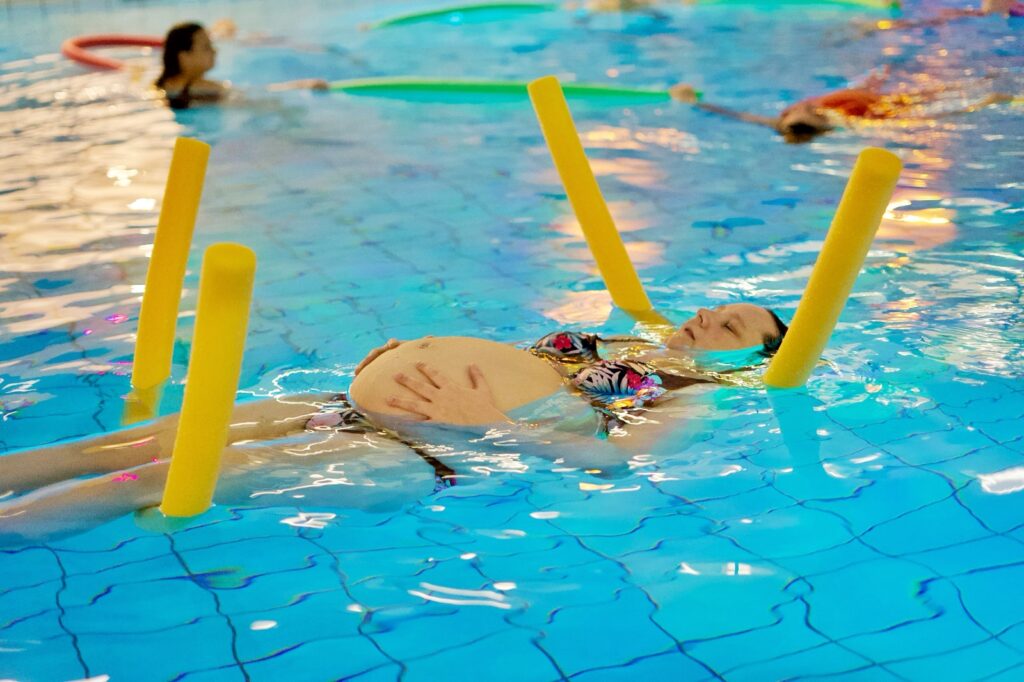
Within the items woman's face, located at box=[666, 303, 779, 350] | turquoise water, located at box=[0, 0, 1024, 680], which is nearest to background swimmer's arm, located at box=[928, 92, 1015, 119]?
turquoise water, located at box=[0, 0, 1024, 680]

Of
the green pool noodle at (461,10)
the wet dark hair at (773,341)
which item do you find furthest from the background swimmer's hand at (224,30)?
the wet dark hair at (773,341)

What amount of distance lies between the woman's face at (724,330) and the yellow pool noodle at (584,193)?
85cm

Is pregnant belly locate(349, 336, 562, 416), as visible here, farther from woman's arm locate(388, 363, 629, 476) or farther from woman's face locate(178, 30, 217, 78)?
woman's face locate(178, 30, 217, 78)

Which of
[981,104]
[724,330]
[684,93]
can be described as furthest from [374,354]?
[981,104]

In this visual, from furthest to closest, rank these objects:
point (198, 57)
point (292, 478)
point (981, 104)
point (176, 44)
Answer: point (198, 57) → point (176, 44) → point (981, 104) → point (292, 478)

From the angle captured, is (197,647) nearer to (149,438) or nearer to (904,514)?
(149,438)

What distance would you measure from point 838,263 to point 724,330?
22.1 inches

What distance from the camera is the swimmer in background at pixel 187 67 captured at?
9172 millimetres

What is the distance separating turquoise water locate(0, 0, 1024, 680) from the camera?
265cm

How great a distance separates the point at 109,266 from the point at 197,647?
346 cm

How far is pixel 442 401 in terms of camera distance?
3211 mm

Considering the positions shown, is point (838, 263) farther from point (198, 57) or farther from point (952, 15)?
point (952, 15)

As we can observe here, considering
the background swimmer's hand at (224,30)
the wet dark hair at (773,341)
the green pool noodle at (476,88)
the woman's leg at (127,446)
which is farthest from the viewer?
the background swimmer's hand at (224,30)

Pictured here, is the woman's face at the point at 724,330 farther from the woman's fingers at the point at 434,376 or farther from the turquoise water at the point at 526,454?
the woman's fingers at the point at 434,376
